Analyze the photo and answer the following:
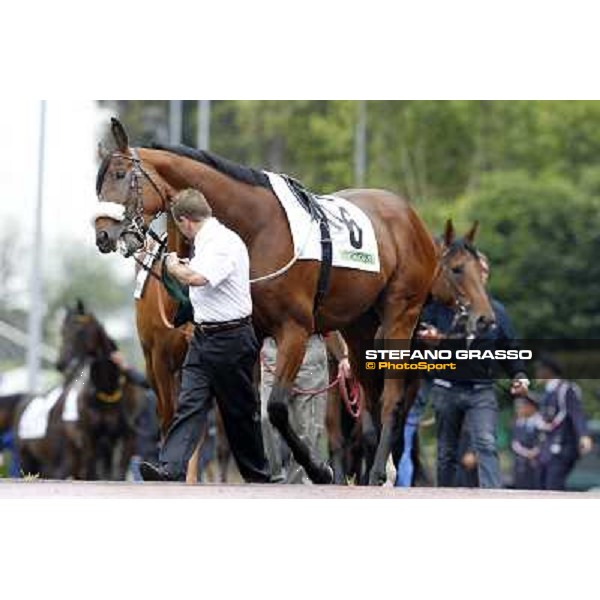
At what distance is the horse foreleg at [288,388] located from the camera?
11.2m

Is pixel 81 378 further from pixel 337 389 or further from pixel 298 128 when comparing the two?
pixel 298 128

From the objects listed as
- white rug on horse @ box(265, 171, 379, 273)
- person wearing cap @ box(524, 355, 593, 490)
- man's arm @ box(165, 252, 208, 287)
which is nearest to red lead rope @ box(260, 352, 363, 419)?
white rug on horse @ box(265, 171, 379, 273)

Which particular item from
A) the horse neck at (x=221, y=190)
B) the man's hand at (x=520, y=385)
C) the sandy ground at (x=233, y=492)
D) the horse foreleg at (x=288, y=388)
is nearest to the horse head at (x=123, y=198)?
the horse neck at (x=221, y=190)

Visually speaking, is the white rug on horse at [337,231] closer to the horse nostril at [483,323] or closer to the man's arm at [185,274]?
the man's arm at [185,274]

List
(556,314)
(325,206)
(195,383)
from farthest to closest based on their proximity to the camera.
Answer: (556,314), (325,206), (195,383)

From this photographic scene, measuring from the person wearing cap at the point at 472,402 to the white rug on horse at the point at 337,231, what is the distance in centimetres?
148

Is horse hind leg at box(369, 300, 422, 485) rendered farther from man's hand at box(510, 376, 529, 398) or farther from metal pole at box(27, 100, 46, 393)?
metal pole at box(27, 100, 46, 393)

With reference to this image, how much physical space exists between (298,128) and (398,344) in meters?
31.8

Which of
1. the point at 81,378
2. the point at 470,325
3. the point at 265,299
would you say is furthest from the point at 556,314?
the point at 265,299

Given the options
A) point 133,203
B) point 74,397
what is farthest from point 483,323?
point 74,397

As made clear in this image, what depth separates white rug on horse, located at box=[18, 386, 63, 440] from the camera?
1938 centimetres
